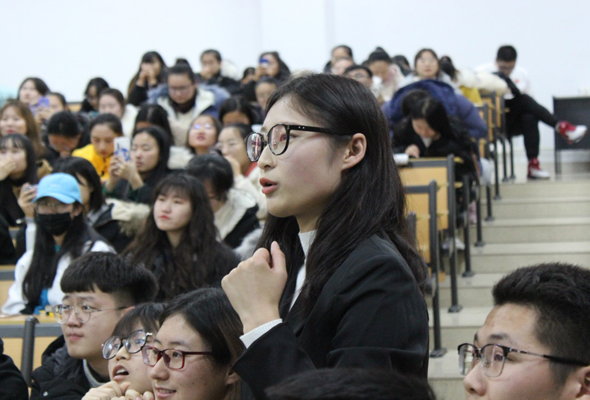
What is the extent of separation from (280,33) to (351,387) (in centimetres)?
956

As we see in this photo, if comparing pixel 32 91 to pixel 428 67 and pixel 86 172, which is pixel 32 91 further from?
pixel 86 172

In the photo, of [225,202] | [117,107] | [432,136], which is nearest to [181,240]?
[225,202]

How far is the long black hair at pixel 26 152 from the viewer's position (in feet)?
15.4

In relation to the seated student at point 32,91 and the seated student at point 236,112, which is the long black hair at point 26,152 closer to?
the seated student at point 236,112

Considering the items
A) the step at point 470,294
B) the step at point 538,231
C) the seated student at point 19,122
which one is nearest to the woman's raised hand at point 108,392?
the step at point 470,294

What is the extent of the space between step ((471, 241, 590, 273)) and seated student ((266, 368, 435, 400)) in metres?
4.27

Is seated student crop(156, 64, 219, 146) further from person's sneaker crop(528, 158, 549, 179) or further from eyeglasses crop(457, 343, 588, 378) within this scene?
eyeglasses crop(457, 343, 588, 378)

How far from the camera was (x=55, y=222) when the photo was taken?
3.59m

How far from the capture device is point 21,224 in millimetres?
4316

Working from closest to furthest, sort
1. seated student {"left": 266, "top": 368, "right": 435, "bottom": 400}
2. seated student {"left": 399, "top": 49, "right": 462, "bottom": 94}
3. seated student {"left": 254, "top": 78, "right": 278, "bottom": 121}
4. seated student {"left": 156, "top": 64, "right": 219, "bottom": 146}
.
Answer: seated student {"left": 266, "top": 368, "right": 435, "bottom": 400} → seated student {"left": 156, "top": 64, "right": 219, "bottom": 146} → seated student {"left": 254, "top": 78, "right": 278, "bottom": 121} → seated student {"left": 399, "top": 49, "right": 462, "bottom": 94}

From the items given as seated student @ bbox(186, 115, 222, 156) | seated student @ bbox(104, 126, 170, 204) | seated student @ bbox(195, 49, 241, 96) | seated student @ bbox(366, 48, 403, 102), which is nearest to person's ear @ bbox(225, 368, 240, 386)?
seated student @ bbox(104, 126, 170, 204)

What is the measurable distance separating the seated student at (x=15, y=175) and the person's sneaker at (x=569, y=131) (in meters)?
5.22

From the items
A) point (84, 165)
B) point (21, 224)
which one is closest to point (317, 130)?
point (84, 165)

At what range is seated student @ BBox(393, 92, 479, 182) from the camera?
209 inches
